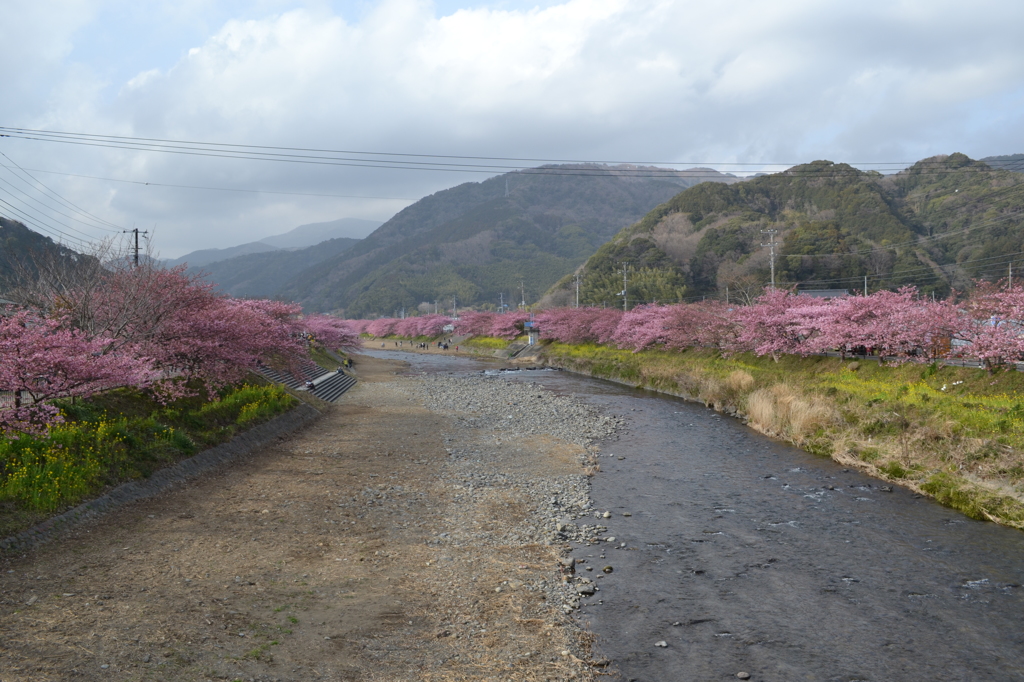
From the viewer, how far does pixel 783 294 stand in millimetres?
42844

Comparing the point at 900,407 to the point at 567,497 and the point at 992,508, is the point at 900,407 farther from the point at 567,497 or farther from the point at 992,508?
the point at 567,497

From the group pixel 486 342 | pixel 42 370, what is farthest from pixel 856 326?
pixel 486 342

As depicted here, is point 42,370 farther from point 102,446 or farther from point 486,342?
point 486,342

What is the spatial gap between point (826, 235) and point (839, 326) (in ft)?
236

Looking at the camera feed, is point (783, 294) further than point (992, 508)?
Yes

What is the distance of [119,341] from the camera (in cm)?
1914

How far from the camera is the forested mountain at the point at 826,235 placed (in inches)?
3546

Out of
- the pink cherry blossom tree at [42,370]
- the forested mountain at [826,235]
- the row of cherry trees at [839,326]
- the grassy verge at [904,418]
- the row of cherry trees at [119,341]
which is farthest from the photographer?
the forested mountain at [826,235]

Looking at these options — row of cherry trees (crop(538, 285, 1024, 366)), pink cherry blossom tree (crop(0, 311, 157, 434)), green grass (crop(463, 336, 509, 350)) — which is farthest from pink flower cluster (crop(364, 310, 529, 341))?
pink cherry blossom tree (crop(0, 311, 157, 434))

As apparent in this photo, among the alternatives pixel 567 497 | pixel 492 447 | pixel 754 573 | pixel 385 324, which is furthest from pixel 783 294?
pixel 385 324

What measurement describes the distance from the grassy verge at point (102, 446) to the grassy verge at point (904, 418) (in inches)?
857

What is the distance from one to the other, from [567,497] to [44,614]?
11904mm

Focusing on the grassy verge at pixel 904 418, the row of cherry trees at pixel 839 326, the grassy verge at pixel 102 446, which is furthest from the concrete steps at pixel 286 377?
the row of cherry trees at pixel 839 326

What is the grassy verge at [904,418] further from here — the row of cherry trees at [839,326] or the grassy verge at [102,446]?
the grassy verge at [102,446]
